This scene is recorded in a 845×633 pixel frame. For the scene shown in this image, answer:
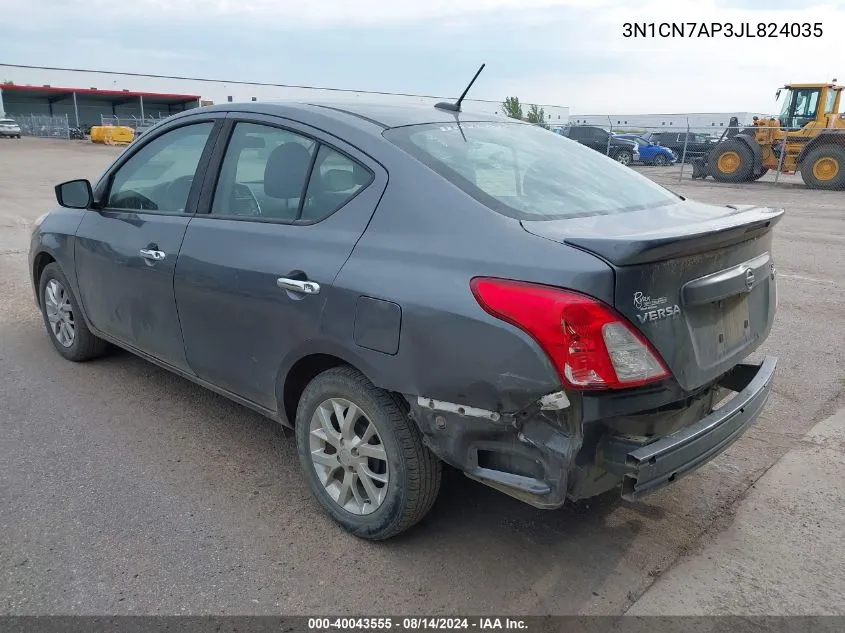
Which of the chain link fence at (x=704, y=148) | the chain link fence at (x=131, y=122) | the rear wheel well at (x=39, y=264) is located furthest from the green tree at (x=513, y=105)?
Result: the rear wheel well at (x=39, y=264)

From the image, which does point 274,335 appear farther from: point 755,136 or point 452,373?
point 755,136

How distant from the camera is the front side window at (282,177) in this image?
9.30 ft

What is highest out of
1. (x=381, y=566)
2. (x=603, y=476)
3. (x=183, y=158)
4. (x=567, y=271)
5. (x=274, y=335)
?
(x=183, y=158)

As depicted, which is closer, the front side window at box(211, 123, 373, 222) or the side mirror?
the front side window at box(211, 123, 373, 222)

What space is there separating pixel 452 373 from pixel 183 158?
85.0 inches

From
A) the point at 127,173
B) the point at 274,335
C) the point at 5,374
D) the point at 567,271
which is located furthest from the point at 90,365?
the point at 567,271

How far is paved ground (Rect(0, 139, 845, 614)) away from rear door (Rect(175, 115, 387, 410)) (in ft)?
1.64

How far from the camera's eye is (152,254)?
351 centimetres

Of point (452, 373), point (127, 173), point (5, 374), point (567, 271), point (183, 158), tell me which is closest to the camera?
point (567, 271)

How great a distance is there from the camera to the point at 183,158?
11.9 ft

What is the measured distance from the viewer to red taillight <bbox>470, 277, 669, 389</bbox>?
212 cm

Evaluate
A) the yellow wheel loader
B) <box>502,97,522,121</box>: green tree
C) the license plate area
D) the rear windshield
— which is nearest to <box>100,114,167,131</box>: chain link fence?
<box>502,97,522,121</box>: green tree

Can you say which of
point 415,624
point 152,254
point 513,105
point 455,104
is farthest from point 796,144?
point 513,105

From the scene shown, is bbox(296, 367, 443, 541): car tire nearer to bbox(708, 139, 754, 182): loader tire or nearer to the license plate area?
the license plate area
